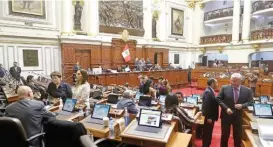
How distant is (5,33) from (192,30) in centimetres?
1428

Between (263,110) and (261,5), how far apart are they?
46.4 ft

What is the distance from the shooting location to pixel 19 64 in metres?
9.27

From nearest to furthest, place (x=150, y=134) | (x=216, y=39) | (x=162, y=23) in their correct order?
1. (x=150, y=134)
2. (x=162, y=23)
3. (x=216, y=39)

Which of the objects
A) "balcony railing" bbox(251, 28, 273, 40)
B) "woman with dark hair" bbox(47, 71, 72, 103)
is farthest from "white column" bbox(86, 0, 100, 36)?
"balcony railing" bbox(251, 28, 273, 40)

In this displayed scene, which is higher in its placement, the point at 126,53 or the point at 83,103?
the point at 126,53

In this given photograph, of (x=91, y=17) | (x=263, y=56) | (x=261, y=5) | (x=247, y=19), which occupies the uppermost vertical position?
(x=261, y=5)

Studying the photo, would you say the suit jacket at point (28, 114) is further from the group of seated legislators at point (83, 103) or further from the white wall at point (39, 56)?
the white wall at point (39, 56)

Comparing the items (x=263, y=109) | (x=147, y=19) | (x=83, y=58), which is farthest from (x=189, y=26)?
(x=263, y=109)

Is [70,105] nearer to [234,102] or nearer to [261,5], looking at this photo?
[234,102]

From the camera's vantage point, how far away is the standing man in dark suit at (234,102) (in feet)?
10.8

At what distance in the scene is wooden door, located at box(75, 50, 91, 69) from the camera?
1105cm

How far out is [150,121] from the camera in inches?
104

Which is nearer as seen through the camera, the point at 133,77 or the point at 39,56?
the point at 39,56

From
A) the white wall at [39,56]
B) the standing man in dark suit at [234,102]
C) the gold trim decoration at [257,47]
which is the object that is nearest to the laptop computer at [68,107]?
the standing man in dark suit at [234,102]
